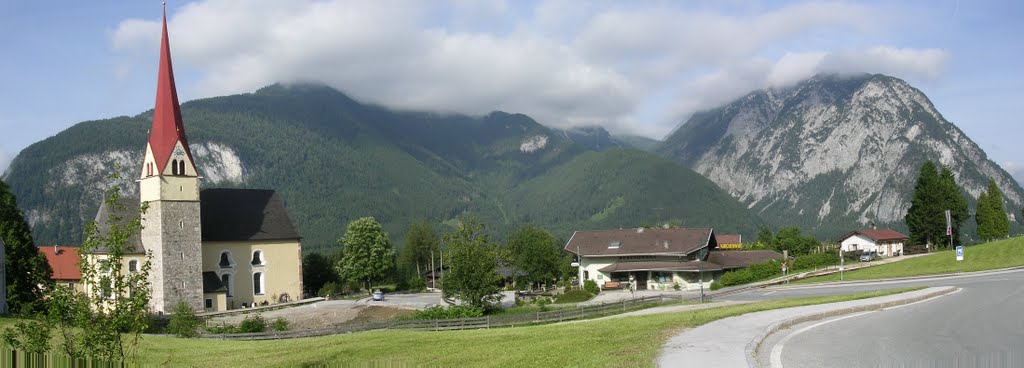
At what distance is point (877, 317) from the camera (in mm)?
28484

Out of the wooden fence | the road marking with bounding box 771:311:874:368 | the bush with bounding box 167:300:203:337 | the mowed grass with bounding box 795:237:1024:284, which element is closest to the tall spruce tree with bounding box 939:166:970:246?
the mowed grass with bounding box 795:237:1024:284

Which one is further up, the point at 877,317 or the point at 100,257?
the point at 100,257

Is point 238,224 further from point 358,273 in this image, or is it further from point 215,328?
point 215,328

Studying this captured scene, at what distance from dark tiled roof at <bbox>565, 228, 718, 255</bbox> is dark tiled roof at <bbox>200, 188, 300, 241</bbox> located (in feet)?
93.0

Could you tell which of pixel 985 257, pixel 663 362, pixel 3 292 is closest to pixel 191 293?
pixel 3 292

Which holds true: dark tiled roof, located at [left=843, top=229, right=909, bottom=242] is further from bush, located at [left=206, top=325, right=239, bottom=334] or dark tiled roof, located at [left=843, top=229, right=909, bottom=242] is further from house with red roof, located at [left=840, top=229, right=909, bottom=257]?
bush, located at [left=206, top=325, right=239, bottom=334]

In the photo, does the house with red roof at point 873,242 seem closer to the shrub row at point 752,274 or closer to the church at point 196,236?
the shrub row at point 752,274

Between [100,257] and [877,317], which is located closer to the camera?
[100,257]

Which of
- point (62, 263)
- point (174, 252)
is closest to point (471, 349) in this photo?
point (174, 252)

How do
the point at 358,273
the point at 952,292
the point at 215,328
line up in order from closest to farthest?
1. the point at 952,292
2. the point at 215,328
3. the point at 358,273

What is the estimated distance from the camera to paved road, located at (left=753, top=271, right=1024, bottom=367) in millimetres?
18141

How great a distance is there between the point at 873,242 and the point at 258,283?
76.6 m

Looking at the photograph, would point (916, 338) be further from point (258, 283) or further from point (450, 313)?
point (258, 283)

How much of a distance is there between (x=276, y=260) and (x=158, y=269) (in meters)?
11.7
